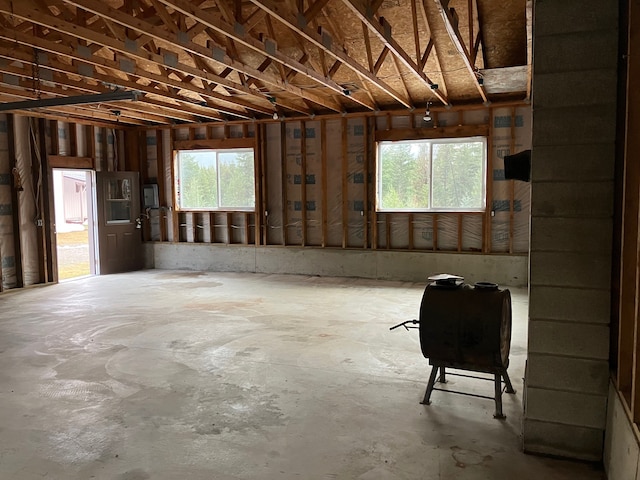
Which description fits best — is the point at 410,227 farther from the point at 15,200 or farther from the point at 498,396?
the point at 15,200

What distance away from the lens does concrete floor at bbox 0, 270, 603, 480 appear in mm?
2822

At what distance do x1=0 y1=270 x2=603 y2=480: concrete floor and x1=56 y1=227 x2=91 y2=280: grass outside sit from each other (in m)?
3.61

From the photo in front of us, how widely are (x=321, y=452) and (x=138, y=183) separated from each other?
28.8 feet

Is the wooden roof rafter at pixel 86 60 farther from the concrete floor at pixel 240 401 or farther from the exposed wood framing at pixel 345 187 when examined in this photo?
the concrete floor at pixel 240 401

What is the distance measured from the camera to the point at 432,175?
8523 millimetres

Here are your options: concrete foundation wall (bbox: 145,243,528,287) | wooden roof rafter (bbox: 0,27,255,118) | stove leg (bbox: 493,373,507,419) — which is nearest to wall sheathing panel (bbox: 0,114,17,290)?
concrete foundation wall (bbox: 145,243,528,287)

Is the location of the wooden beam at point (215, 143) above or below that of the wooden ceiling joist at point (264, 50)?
below

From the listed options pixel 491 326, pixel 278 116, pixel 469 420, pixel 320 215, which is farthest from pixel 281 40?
pixel 469 420

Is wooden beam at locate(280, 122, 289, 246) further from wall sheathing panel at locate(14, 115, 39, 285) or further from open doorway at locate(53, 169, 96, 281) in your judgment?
wall sheathing panel at locate(14, 115, 39, 285)

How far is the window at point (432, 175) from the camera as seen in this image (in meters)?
8.33

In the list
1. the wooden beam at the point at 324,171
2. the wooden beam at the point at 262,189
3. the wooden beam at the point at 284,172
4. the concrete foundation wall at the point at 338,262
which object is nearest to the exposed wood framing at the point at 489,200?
the concrete foundation wall at the point at 338,262

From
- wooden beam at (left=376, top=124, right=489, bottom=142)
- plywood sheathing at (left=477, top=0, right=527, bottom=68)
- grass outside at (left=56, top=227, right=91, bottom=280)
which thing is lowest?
grass outside at (left=56, top=227, right=91, bottom=280)

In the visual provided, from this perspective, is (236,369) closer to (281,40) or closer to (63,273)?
(281,40)

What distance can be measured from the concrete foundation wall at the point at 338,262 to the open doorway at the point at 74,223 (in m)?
1.35
